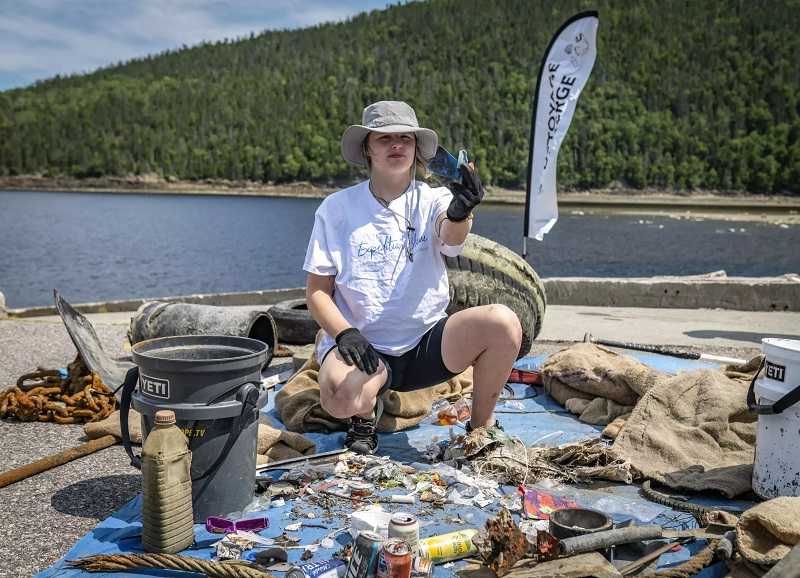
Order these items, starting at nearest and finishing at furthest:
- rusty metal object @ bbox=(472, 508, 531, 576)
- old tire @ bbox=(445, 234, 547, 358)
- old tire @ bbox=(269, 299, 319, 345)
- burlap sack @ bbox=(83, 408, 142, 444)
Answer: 1. rusty metal object @ bbox=(472, 508, 531, 576)
2. burlap sack @ bbox=(83, 408, 142, 444)
3. old tire @ bbox=(445, 234, 547, 358)
4. old tire @ bbox=(269, 299, 319, 345)

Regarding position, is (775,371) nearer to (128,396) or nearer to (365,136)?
(365,136)

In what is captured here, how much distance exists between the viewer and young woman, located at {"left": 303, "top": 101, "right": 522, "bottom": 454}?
3682 millimetres

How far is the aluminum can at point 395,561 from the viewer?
2436 mm

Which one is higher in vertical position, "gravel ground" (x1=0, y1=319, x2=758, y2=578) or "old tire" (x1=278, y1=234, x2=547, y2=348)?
"old tire" (x1=278, y1=234, x2=547, y2=348)

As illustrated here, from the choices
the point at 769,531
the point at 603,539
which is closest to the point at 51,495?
the point at 603,539

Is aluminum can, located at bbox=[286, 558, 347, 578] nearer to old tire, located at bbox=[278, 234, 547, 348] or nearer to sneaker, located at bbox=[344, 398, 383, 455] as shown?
sneaker, located at bbox=[344, 398, 383, 455]

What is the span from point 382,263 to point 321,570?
1599mm

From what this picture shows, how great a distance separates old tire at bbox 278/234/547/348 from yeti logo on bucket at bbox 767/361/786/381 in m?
2.67

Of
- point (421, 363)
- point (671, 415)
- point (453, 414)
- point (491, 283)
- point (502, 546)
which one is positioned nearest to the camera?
point (502, 546)

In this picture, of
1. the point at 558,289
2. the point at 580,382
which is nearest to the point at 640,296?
the point at 558,289

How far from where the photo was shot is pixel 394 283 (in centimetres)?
375

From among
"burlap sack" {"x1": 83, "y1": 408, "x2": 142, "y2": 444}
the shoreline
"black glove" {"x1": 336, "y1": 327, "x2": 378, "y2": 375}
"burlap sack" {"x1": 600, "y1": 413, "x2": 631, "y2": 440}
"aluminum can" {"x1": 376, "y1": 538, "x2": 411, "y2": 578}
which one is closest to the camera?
"aluminum can" {"x1": 376, "y1": 538, "x2": 411, "y2": 578}

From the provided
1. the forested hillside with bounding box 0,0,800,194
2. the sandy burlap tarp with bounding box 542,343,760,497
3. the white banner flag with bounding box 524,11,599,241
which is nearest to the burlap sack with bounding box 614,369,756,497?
the sandy burlap tarp with bounding box 542,343,760,497

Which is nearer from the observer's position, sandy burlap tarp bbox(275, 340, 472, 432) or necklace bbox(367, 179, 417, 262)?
necklace bbox(367, 179, 417, 262)
